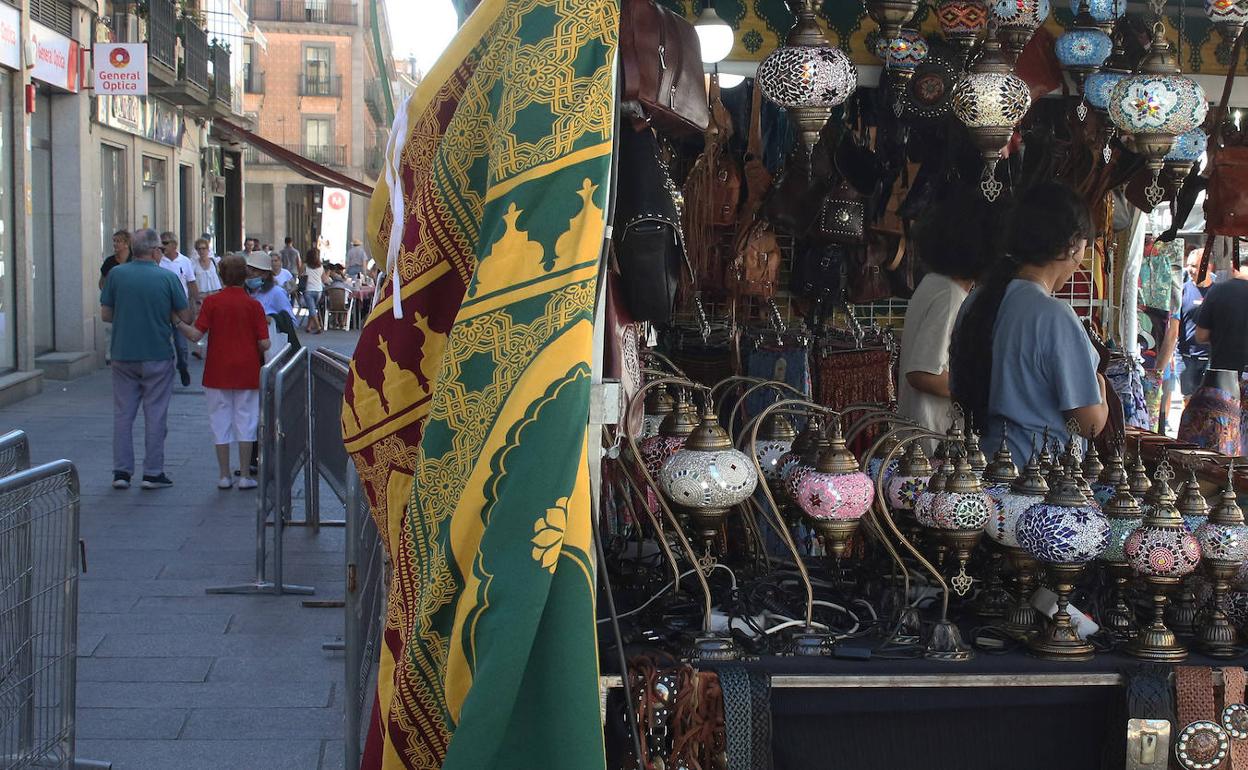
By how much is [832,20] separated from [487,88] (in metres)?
1.91

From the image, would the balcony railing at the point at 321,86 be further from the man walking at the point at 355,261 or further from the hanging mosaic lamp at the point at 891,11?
the hanging mosaic lamp at the point at 891,11

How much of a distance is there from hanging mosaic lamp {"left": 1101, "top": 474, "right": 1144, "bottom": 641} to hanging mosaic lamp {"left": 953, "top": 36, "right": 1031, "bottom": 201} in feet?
3.03

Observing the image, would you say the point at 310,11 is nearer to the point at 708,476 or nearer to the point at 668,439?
the point at 668,439

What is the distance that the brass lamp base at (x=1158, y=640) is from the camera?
2.50 m

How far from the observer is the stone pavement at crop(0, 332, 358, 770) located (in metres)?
4.14

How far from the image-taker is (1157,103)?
3.26 meters

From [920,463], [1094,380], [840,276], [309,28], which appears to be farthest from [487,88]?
[309,28]

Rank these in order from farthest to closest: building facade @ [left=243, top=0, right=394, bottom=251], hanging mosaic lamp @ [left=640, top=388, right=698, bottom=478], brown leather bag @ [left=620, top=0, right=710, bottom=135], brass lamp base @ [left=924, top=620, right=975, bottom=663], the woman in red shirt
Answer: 1. building facade @ [left=243, top=0, right=394, bottom=251]
2. the woman in red shirt
3. hanging mosaic lamp @ [left=640, top=388, right=698, bottom=478]
4. brass lamp base @ [left=924, top=620, right=975, bottom=663]
5. brown leather bag @ [left=620, top=0, right=710, bottom=135]

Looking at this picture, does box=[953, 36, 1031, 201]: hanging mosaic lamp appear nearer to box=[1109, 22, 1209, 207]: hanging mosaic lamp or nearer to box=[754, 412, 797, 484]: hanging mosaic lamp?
box=[1109, 22, 1209, 207]: hanging mosaic lamp

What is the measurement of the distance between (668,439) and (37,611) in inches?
65.0

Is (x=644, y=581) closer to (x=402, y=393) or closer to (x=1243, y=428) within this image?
(x=402, y=393)

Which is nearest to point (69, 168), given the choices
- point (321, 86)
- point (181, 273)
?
point (181, 273)

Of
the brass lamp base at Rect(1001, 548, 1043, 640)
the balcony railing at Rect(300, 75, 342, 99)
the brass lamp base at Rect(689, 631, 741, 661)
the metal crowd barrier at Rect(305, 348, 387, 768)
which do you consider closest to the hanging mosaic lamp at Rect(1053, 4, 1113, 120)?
the brass lamp base at Rect(1001, 548, 1043, 640)

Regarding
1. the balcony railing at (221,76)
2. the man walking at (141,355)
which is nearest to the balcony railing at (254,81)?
the balcony railing at (221,76)
